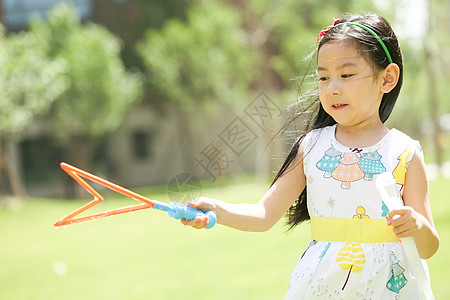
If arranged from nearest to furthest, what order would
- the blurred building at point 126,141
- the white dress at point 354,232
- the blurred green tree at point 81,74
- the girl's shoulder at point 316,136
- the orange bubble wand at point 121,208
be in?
the orange bubble wand at point 121,208, the white dress at point 354,232, the girl's shoulder at point 316,136, the blurred green tree at point 81,74, the blurred building at point 126,141

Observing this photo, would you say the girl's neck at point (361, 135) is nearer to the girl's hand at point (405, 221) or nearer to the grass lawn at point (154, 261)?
the girl's hand at point (405, 221)

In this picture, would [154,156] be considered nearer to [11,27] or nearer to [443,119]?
[11,27]

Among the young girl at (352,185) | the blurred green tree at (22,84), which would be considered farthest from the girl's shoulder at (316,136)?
the blurred green tree at (22,84)

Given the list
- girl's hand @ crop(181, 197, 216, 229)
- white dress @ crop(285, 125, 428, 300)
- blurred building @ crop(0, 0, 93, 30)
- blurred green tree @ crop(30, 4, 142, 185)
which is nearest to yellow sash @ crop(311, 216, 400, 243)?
white dress @ crop(285, 125, 428, 300)

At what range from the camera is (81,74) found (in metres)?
21.6

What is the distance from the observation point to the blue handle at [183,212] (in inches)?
69.6

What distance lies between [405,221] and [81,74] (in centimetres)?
2078

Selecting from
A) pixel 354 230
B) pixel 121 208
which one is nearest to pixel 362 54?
pixel 354 230

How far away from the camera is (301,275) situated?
211cm

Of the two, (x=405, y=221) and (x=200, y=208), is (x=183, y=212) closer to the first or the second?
(x=200, y=208)

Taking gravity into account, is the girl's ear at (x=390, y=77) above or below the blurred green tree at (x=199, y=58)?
above

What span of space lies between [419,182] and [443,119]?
4768 cm

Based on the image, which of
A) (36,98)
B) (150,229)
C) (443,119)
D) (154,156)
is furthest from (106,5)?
(443,119)

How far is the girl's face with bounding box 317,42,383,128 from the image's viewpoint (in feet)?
6.95
